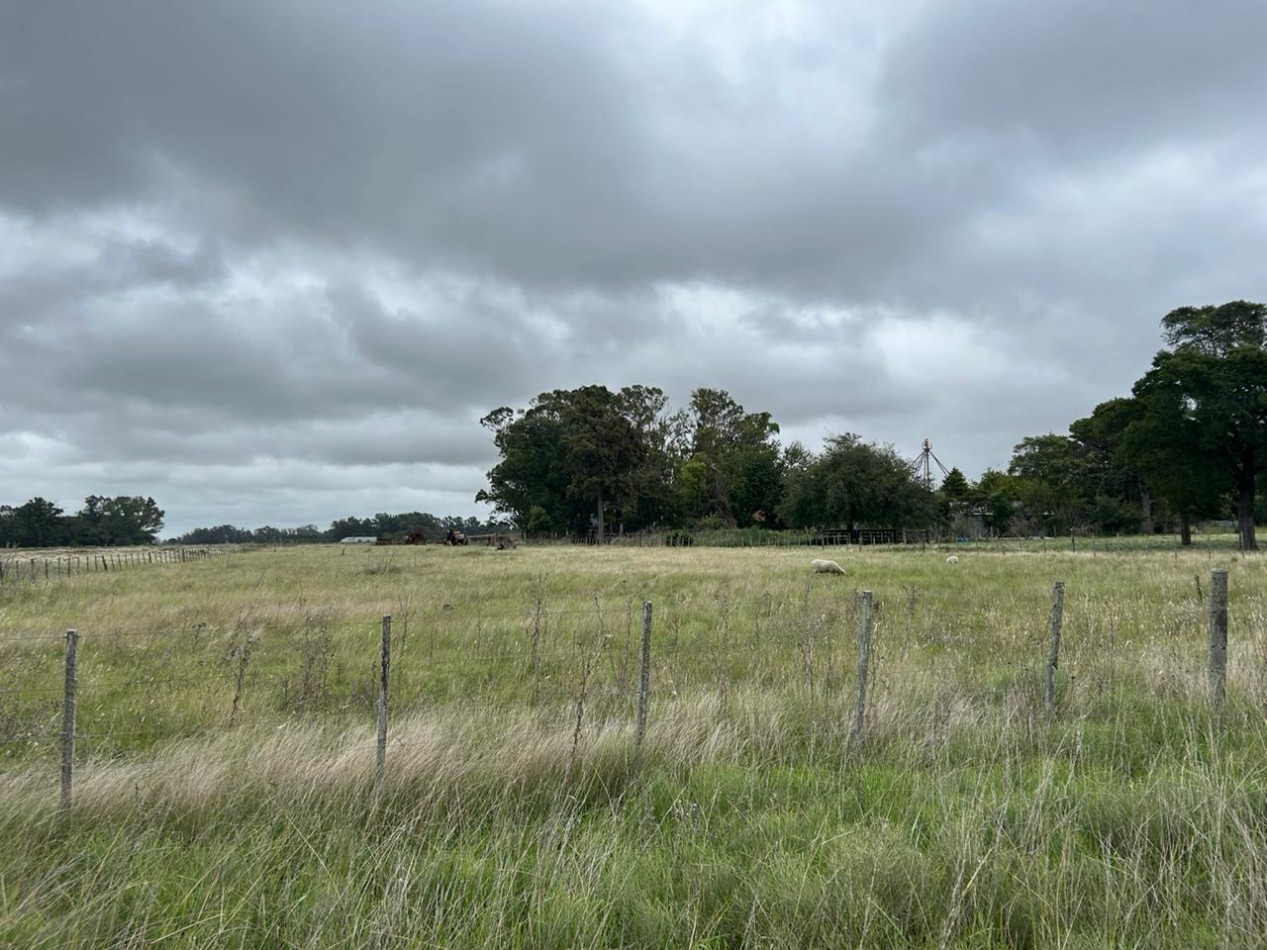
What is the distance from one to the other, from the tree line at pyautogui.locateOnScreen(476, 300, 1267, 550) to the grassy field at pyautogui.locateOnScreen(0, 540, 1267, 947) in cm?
4243

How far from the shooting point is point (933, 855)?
3.87 m

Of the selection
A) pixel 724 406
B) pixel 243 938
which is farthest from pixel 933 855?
pixel 724 406

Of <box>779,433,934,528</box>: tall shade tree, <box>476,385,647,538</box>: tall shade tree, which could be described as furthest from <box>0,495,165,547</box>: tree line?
<box>779,433,934,528</box>: tall shade tree

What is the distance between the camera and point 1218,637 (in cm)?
653

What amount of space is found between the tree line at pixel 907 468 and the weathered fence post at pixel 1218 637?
4450 cm

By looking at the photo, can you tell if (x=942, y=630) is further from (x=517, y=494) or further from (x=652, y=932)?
(x=517, y=494)

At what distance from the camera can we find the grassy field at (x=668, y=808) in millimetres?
3432

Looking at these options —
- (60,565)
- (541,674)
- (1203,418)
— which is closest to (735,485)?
(1203,418)

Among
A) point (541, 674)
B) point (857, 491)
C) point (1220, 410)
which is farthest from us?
point (857, 491)

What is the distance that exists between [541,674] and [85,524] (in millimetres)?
162351

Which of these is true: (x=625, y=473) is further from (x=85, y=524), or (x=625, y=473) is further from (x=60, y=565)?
(x=85, y=524)

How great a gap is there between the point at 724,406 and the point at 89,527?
120325 millimetres

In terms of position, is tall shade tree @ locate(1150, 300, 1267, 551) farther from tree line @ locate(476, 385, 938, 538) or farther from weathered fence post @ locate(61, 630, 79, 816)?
weathered fence post @ locate(61, 630, 79, 816)

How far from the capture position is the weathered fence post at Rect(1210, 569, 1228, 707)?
639cm
